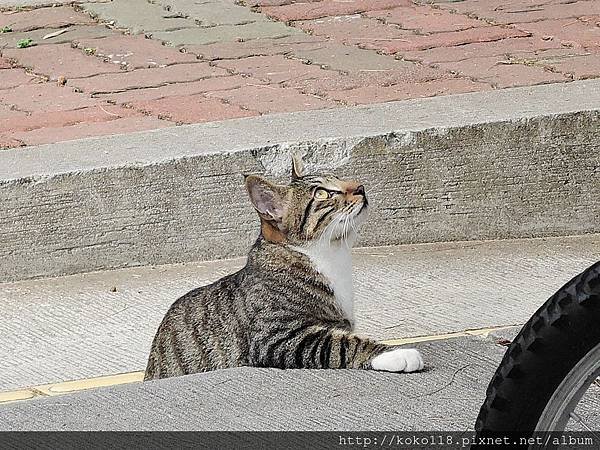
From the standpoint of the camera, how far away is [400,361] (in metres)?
3.40

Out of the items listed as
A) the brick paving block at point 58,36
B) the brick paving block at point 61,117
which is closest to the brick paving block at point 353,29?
the brick paving block at point 58,36

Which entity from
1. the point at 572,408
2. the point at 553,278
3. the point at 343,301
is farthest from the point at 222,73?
the point at 572,408

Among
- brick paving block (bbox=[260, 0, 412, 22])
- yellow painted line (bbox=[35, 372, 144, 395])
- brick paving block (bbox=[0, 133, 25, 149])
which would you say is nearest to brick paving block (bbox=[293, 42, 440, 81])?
brick paving block (bbox=[260, 0, 412, 22])

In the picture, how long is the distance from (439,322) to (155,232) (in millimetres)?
1203

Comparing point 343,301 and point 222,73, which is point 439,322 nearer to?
point 343,301

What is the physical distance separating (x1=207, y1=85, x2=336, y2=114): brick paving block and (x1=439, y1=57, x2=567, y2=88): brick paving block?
0.75 metres

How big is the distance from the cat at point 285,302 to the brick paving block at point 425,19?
3.02 m

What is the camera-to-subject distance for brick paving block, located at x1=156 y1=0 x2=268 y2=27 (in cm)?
698

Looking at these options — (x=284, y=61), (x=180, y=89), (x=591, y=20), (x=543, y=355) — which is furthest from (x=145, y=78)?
(x=543, y=355)

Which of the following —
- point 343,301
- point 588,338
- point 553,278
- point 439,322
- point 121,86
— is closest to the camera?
point 588,338

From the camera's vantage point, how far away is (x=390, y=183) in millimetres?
4859

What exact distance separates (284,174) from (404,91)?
1073 mm

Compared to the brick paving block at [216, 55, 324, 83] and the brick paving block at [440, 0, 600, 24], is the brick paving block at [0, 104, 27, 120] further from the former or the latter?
the brick paving block at [440, 0, 600, 24]

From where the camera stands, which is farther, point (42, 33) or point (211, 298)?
point (42, 33)
